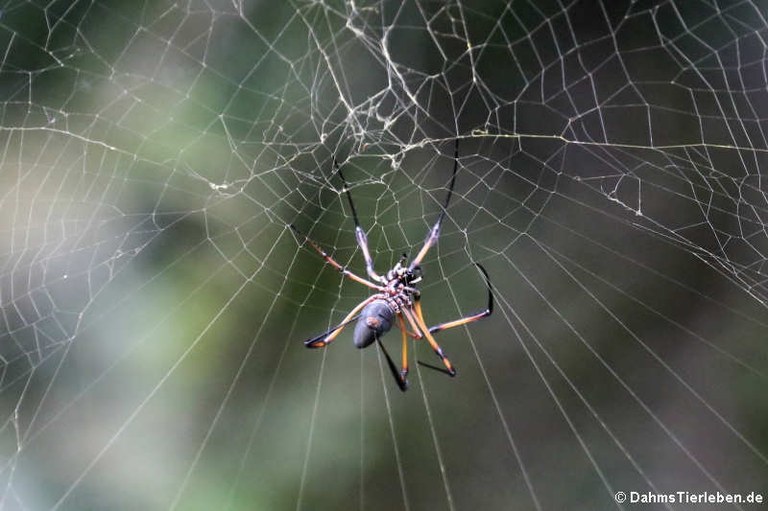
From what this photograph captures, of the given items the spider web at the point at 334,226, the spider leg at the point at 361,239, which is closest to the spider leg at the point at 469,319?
the spider web at the point at 334,226

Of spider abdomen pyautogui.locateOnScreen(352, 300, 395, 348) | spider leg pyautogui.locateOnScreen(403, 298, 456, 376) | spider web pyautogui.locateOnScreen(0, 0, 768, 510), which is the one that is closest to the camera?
spider abdomen pyautogui.locateOnScreen(352, 300, 395, 348)

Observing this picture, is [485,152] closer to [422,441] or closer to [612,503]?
[422,441]

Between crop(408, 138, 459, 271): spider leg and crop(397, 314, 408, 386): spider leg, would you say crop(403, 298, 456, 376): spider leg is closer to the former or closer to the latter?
crop(397, 314, 408, 386): spider leg

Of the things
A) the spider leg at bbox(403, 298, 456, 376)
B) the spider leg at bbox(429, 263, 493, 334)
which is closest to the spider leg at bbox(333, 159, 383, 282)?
the spider leg at bbox(403, 298, 456, 376)

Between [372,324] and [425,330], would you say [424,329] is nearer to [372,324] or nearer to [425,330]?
[425,330]

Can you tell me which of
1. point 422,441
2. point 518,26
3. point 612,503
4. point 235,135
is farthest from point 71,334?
point 612,503

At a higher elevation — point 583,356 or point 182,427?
point 583,356

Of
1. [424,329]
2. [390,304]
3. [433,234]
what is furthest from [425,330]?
[433,234]

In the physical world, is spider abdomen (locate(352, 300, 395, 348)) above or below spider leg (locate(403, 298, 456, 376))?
below
